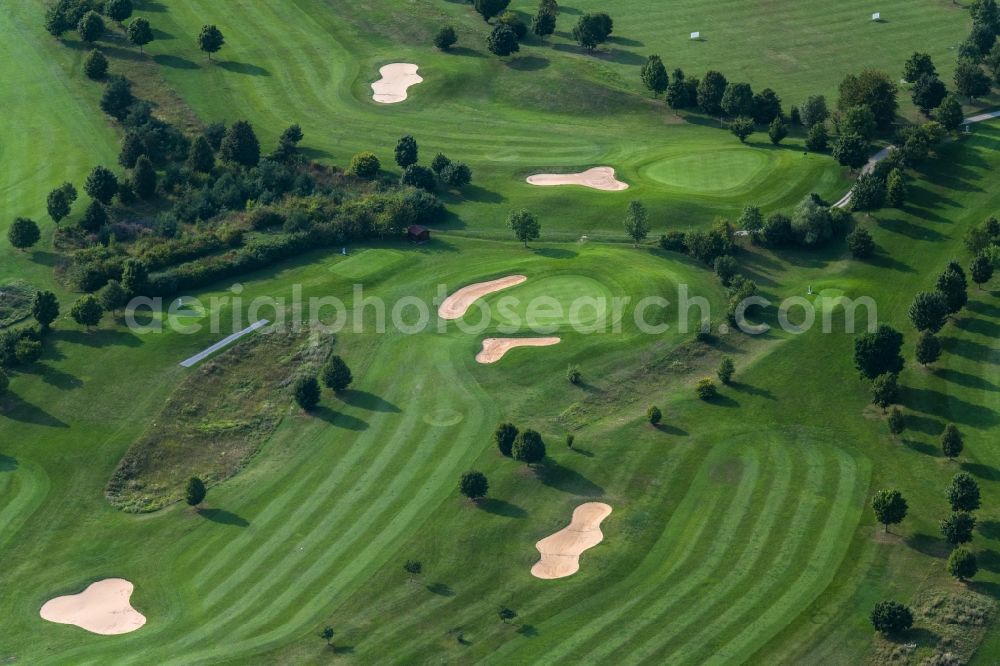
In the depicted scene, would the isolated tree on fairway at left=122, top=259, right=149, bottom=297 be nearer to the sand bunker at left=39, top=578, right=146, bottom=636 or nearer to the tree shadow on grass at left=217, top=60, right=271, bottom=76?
the sand bunker at left=39, top=578, right=146, bottom=636

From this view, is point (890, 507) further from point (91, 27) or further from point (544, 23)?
point (91, 27)

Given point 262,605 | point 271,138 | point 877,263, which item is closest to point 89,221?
point 271,138

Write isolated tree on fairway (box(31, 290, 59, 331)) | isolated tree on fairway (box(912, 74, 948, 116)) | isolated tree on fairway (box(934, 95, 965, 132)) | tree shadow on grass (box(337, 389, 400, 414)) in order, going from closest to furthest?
tree shadow on grass (box(337, 389, 400, 414)) < isolated tree on fairway (box(31, 290, 59, 331)) < isolated tree on fairway (box(934, 95, 965, 132)) < isolated tree on fairway (box(912, 74, 948, 116))

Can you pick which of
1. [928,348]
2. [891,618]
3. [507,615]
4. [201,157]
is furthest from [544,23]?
[891,618]

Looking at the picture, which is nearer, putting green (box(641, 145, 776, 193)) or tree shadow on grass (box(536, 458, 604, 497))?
tree shadow on grass (box(536, 458, 604, 497))

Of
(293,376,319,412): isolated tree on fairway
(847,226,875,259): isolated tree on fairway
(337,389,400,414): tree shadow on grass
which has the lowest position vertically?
(337,389,400,414): tree shadow on grass

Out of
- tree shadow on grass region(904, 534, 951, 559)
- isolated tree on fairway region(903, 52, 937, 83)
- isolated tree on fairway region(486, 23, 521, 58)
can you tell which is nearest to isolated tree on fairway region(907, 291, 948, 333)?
tree shadow on grass region(904, 534, 951, 559)

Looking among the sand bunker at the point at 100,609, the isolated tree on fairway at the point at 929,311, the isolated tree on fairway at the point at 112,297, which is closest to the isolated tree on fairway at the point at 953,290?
the isolated tree on fairway at the point at 929,311
